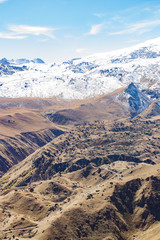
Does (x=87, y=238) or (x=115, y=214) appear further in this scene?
(x=115, y=214)

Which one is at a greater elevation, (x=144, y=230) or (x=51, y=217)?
(x=51, y=217)

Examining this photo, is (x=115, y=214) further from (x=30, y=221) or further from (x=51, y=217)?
(x=30, y=221)

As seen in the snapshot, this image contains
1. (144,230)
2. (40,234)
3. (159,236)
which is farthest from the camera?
(144,230)

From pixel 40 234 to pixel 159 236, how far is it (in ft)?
225

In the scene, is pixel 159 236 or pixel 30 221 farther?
pixel 30 221

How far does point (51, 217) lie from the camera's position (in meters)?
192

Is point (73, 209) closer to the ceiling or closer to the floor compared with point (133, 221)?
closer to the ceiling

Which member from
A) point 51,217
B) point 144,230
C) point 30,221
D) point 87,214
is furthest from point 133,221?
point 30,221

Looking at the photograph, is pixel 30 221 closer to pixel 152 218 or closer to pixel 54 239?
pixel 54 239

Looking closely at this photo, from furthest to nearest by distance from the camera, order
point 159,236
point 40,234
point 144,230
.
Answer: point 144,230, point 40,234, point 159,236

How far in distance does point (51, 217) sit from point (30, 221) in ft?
49.4

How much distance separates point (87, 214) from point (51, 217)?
77.9 ft

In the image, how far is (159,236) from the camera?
528 ft

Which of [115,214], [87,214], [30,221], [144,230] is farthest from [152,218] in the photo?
[30,221]
